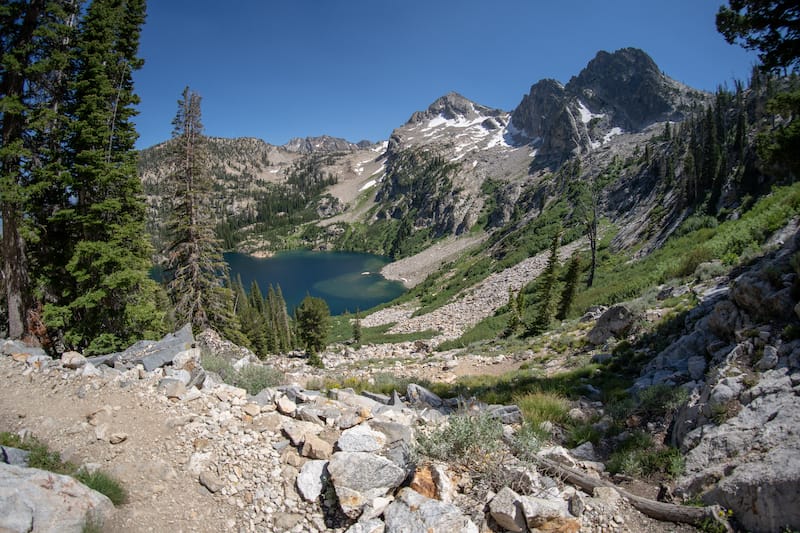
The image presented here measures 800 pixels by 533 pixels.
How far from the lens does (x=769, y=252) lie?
10.2 metres

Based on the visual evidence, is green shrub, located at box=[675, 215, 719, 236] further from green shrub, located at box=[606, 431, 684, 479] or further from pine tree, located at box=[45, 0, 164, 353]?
pine tree, located at box=[45, 0, 164, 353]

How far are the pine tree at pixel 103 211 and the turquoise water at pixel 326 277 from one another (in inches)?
2436

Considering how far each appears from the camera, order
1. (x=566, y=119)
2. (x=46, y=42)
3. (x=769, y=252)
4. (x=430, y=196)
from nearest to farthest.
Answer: (x=769, y=252) → (x=46, y=42) → (x=566, y=119) → (x=430, y=196)

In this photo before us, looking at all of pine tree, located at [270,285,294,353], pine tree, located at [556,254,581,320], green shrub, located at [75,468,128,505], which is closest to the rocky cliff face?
pine tree, located at [270,285,294,353]

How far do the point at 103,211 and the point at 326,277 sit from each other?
346ft

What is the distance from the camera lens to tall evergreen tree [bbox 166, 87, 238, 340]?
1714 cm

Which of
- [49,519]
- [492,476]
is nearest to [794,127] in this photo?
[492,476]

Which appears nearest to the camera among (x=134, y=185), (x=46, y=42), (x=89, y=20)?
(x=46, y=42)

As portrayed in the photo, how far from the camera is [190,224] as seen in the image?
17188mm

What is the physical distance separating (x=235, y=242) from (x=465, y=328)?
7129 inches

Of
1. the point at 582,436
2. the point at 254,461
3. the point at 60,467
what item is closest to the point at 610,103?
the point at 582,436

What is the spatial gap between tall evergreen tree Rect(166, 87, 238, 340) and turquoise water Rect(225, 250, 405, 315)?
57.1 meters

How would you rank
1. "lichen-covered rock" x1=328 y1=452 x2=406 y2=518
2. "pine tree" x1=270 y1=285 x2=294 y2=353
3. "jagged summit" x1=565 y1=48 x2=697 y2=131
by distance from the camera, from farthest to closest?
"jagged summit" x1=565 y1=48 x2=697 y2=131, "pine tree" x1=270 y1=285 x2=294 y2=353, "lichen-covered rock" x1=328 y1=452 x2=406 y2=518

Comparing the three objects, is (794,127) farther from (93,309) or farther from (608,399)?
(93,309)
